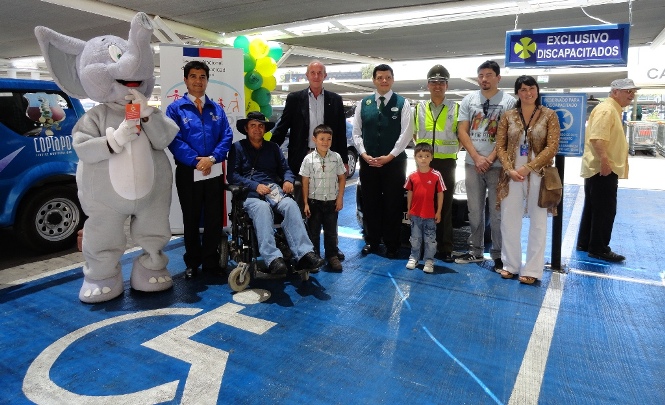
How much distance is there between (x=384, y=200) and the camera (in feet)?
15.1

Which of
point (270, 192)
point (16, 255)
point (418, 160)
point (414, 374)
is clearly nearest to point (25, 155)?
point (16, 255)

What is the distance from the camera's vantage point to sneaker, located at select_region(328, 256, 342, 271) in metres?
4.20

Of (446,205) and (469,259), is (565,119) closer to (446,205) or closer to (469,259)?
(446,205)

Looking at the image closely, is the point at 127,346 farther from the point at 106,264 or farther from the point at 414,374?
the point at 414,374

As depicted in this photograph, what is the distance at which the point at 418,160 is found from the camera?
4172 millimetres

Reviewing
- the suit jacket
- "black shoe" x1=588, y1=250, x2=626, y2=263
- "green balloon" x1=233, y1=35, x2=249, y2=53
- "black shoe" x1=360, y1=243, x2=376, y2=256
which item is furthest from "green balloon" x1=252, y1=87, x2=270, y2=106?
"black shoe" x1=588, y1=250, x2=626, y2=263

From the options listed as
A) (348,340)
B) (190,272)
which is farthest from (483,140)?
(190,272)

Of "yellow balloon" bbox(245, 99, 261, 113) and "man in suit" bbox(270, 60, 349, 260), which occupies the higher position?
"yellow balloon" bbox(245, 99, 261, 113)

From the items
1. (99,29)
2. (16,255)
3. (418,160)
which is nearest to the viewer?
(418,160)

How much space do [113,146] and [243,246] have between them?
1.22 metres

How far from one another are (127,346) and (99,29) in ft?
22.4

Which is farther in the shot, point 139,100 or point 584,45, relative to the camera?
point 584,45

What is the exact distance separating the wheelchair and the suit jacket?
67 cm

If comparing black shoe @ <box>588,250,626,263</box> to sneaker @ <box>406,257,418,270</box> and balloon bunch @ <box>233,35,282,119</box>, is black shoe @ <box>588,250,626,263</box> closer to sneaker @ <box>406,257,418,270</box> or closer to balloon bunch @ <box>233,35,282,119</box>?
sneaker @ <box>406,257,418,270</box>
